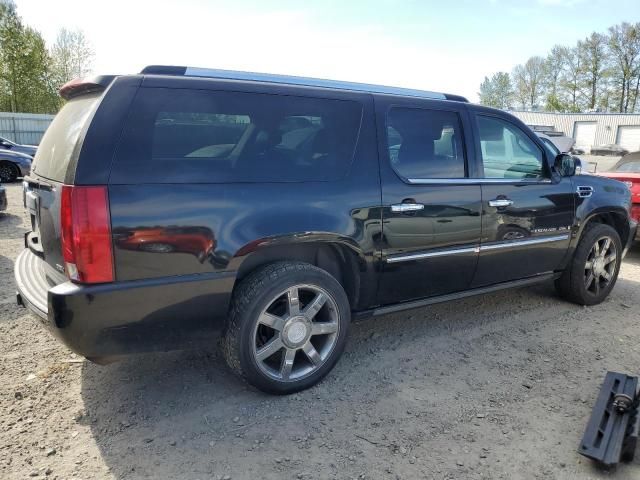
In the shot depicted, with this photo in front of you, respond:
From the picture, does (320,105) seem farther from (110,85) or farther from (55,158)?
(55,158)

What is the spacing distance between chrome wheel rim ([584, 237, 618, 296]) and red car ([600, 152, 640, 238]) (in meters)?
2.21

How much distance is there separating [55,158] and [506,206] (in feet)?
10.4


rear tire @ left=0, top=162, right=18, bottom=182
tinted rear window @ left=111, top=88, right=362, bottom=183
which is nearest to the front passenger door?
tinted rear window @ left=111, top=88, right=362, bottom=183

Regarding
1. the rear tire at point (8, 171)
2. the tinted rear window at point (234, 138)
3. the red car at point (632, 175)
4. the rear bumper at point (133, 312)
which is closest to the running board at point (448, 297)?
the tinted rear window at point (234, 138)

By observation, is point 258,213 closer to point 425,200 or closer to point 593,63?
point 425,200

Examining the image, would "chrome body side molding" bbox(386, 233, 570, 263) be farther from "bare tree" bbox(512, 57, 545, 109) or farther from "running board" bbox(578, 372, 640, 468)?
"bare tree" bbox(512, 57, 545, 109)

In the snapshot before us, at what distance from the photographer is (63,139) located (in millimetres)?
2846

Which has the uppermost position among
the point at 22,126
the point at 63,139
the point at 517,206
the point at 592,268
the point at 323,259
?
the point at 22,126

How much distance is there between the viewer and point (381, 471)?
2.49 metres

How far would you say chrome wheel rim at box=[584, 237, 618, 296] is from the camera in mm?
4926

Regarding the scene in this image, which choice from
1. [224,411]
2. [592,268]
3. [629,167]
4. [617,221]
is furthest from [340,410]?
[629,167]

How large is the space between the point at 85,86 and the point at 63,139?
0.32 metres

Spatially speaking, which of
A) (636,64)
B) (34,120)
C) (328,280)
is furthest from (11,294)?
(636,64)

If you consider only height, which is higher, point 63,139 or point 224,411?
point 63,139
